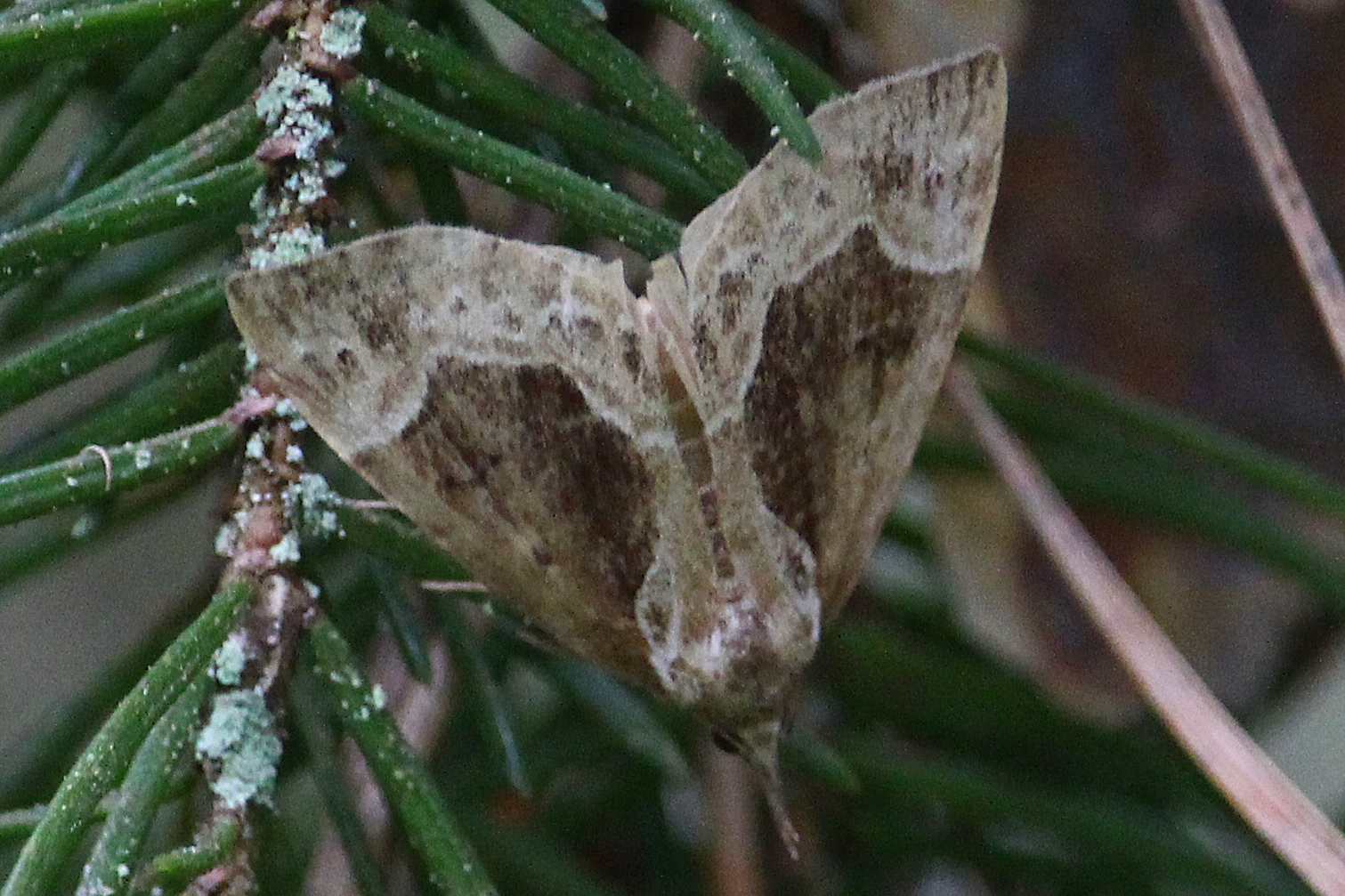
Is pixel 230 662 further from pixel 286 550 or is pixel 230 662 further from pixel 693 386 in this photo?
pixel 693 386

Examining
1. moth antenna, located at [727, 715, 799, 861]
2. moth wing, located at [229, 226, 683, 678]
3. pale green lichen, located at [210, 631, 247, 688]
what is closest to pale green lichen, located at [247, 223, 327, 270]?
moth wing, located at [229, 226, 683, 678]

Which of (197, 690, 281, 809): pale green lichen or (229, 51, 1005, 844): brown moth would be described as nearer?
(197, 690, 281, 809): pale green lichen

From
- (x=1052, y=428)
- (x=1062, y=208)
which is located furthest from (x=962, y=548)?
(x=1062, y=208)

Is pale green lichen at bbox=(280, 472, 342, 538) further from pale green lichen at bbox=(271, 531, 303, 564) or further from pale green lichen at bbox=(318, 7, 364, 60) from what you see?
pale green lichen at bbox=(318, 7, 364, 60)

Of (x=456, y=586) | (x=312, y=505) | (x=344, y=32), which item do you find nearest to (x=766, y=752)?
(x=456, y=586)

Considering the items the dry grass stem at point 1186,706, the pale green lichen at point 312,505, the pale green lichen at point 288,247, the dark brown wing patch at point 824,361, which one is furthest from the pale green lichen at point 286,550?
the dry grass stem at point 1186,706

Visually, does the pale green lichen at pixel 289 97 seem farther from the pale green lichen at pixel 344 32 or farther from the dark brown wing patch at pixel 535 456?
the dark brown wing patch at pixel 535 456

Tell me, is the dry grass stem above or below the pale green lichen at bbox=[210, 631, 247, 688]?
below

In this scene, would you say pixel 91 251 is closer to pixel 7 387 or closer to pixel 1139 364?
pixel 7 387
